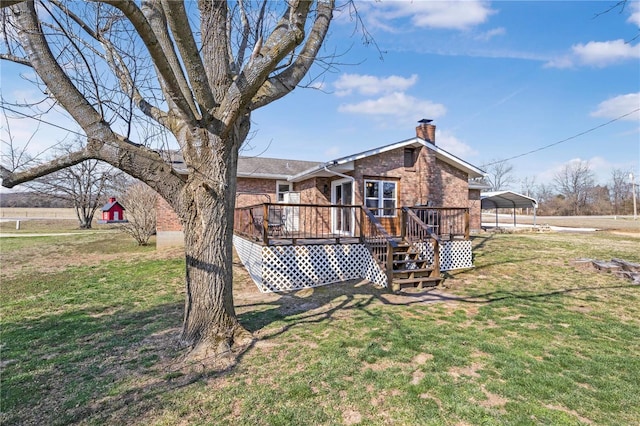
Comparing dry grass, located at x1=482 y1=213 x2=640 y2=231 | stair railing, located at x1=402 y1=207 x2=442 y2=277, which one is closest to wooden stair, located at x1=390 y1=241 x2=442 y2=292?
stair railing, located at x1=402 y1=207 x2=442 y2=277

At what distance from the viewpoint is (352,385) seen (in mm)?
3439

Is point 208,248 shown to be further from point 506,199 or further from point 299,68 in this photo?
point 506,199

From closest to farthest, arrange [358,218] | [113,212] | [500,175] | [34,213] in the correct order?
1. [358,218]
2. [113,212]
3. [34,213]
4. [500,175]

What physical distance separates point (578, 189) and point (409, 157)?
62.1 m

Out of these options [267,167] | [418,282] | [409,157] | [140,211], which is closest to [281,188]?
[267,167]

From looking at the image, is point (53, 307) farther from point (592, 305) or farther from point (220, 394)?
point (592, 305)

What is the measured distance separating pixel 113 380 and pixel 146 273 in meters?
6.52

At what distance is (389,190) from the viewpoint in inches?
490

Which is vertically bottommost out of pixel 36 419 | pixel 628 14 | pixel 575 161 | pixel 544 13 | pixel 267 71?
pixel 36 419

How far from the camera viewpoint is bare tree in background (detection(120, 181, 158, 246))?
15.7 m

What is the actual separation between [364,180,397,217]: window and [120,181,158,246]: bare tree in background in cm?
1032

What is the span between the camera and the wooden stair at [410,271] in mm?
7879

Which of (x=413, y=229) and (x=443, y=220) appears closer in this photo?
(x=413, y=229)

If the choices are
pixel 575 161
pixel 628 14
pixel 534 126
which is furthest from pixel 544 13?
pixel 575 161
